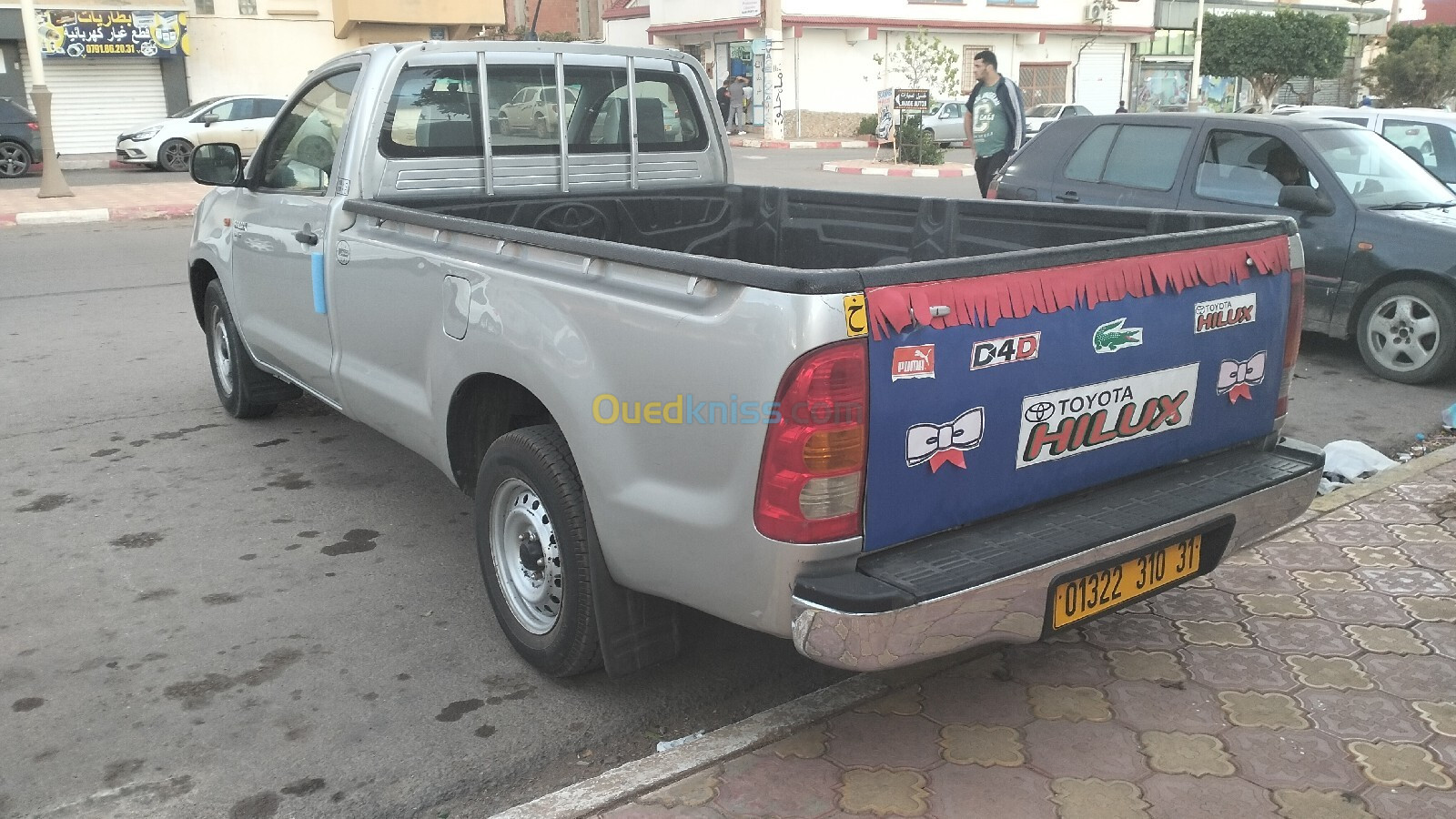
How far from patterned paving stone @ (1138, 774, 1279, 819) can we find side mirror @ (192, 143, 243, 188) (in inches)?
177

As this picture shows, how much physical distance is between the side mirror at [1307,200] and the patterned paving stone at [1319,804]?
192 inches

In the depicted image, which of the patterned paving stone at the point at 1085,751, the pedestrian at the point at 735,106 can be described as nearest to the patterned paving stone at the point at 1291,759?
the patterned paving stone at the point at 1085,751

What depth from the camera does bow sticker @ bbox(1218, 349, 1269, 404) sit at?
3248 millimetres

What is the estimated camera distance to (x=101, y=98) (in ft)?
87.0

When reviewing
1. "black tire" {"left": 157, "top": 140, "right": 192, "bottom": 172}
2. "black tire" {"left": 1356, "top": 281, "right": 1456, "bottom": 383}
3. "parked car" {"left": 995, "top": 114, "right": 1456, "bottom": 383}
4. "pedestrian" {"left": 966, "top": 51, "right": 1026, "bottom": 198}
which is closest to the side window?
"parked car" {"left": 995, "top": 114, "right": 1456, "bottom": 383}

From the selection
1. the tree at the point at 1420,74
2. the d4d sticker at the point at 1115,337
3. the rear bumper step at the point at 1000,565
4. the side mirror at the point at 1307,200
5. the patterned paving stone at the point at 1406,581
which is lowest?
the patterned paving stone at the point at 1406,581

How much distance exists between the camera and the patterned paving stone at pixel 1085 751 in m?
2.95

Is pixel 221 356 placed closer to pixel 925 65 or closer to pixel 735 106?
pixel 735 106

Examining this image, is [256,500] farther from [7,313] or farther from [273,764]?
[7,313]

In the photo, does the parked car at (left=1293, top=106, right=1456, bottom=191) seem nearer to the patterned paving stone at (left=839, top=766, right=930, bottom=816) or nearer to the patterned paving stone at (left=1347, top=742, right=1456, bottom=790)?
the patterned paving stone at (left=1347, top=742, right=1456, bottom=790)

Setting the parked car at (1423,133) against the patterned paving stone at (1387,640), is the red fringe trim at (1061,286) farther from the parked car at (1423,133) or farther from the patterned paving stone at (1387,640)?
the parked car at (1423,133)

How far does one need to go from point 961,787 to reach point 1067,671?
767mm

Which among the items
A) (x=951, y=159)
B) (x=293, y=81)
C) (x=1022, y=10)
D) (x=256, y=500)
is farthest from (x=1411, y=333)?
(x=1022, y=10)

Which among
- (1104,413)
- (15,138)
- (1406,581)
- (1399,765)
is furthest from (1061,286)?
(15,138)
